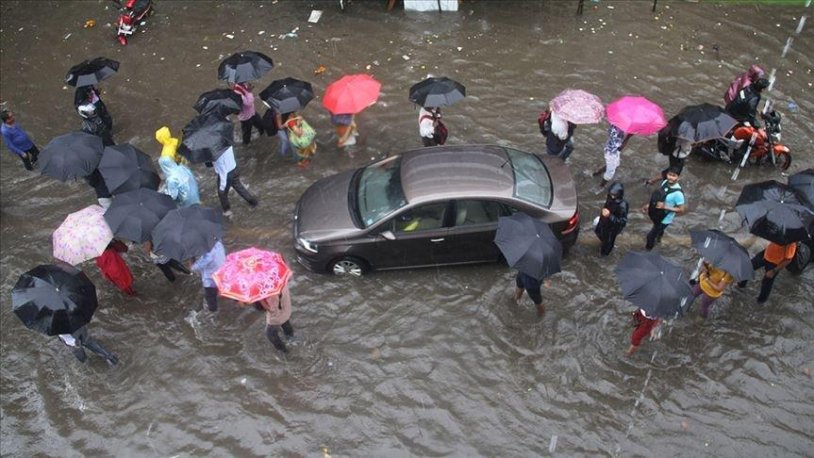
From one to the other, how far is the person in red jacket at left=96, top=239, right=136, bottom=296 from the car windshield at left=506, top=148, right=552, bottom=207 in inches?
211

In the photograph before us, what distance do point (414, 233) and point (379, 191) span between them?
0.85 metres

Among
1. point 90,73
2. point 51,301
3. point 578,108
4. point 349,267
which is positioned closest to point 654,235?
point 578,108

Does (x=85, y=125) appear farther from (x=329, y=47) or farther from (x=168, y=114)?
(x=329, y=47)

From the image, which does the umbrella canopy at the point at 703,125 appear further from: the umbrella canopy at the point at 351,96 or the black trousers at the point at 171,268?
the black trousers at the point at 171,268

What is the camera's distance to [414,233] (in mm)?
8055

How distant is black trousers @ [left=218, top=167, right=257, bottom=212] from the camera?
30.1ft

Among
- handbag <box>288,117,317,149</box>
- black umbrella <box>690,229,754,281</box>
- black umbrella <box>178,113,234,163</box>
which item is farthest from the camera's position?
handbag <box>288,117,317,149</box>

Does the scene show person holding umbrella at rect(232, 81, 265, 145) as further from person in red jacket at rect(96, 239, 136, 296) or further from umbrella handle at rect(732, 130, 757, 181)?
umbrella handle at rect(732, 130, 757, 181)

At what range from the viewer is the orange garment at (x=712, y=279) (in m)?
7.12

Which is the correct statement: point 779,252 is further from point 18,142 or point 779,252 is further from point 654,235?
point 18,142

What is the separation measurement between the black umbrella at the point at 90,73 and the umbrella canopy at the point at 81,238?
13.0 ft

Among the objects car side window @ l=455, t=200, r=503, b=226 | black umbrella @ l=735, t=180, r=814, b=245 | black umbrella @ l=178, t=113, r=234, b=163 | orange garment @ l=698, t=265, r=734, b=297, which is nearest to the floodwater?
orange garment @ l=698, t=265, r=734, b=297

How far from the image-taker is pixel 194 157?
8312mm

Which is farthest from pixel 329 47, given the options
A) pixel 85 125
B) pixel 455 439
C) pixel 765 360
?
pixel 765 360
